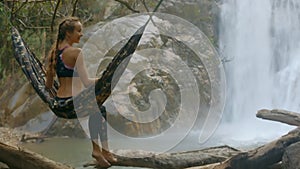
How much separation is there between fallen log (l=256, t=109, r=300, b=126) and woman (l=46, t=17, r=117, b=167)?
35.9 inches

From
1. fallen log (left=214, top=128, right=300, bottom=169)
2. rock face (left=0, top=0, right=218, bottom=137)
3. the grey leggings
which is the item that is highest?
the grey leggings

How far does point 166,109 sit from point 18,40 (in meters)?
5.25

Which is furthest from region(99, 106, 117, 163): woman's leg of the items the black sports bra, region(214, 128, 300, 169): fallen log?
region(214, 128, 300, 169): fallen log

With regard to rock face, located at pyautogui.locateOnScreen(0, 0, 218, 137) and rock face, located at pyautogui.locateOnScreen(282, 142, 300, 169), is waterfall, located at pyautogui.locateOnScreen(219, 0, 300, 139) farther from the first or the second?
rock face, located at pyautogui.locateOnScreen(282, 142, 300, 169)

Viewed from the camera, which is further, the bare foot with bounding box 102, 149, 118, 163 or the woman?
the bare foot with bounding box 102, 149, 118, 163

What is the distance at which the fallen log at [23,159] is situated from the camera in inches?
92.2

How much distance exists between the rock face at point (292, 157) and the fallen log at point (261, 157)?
0.21 feet

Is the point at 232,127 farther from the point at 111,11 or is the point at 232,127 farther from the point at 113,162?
the point at 113,162

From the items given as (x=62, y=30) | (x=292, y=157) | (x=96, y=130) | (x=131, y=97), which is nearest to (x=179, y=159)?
(x=96, y=130)

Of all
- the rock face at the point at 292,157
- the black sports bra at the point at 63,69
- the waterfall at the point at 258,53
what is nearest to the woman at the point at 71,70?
the black sports bra at the point at 63,69

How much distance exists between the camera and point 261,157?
200 centimetres

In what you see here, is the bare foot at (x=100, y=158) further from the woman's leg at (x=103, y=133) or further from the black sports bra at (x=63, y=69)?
the black sports bra at (x=63, y=69)

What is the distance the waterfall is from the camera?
1024cm

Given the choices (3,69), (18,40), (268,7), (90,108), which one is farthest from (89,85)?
(268,7)
